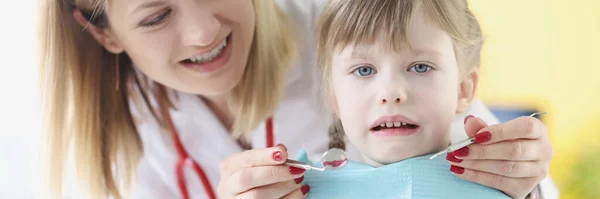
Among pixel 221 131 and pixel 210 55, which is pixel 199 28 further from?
pixel 221 131

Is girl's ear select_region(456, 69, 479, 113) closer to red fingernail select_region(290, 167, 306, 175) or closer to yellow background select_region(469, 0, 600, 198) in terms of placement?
yellow background select_region(469, 0, 600, 198)

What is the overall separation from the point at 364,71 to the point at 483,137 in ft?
0.42

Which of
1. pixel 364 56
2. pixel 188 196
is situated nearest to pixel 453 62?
pixel 364 56

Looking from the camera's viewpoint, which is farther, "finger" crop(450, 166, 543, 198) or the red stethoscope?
the red stethoscope

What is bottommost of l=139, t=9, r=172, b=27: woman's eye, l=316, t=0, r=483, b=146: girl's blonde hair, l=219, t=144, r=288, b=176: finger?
l=219, t=144, r=288, b=176: finger

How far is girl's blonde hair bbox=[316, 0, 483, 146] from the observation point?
0.62 m

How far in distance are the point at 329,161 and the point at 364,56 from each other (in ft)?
0.36

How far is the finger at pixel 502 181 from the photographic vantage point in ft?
2.08

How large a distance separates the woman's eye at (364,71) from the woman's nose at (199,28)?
164 mm

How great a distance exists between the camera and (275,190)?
26.4 inches

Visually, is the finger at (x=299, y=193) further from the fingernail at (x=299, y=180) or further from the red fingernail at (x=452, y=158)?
the red fingernail at (x=452, y=158)

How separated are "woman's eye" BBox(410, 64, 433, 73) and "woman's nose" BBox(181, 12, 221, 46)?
8.5 inches

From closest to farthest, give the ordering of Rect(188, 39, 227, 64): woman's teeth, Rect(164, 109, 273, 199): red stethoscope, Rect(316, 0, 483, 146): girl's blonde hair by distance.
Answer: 1. Rect(316, 0, 483, 146): girl's blonde hair
2. Rect(188, 39, 227, 64): woman's teeth
3. Rect(164, 109, 273, 199): red stethoscope

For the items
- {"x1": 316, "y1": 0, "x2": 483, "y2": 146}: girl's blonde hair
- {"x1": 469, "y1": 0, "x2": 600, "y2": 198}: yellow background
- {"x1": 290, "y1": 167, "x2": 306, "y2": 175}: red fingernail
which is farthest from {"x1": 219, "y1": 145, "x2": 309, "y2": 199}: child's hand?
{"x1": 469, "y1": 0, "x2": 600, "y2": 198}: yellow background
